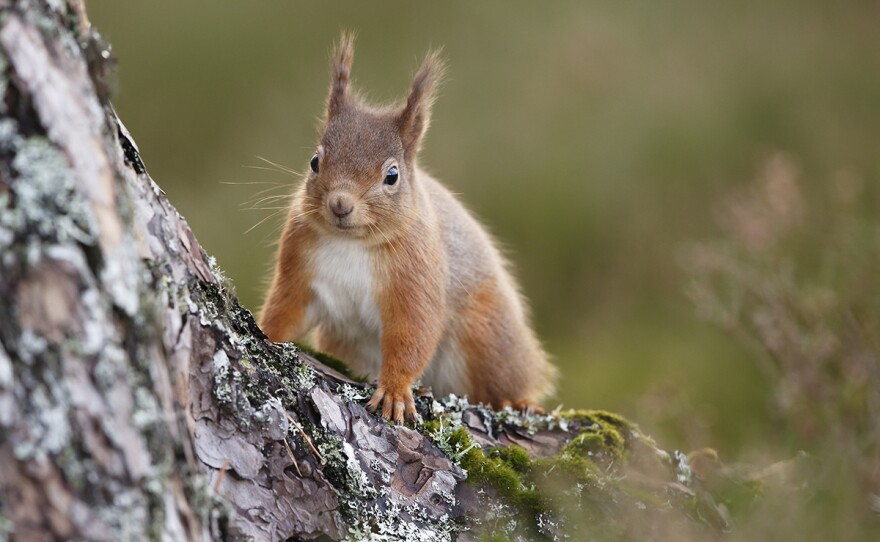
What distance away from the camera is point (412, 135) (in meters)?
3.86

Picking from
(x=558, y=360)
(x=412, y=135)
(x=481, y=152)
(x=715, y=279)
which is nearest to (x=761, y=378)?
(x=715, y=279)

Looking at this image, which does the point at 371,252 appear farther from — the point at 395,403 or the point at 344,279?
the point at 395,403

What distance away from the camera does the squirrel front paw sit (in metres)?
2.79

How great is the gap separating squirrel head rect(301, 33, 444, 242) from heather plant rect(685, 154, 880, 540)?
58.7 inches

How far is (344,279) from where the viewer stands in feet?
11.8

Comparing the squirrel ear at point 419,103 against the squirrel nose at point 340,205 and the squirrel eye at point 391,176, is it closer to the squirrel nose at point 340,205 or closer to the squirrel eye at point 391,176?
the squirrel eye at point 391,176

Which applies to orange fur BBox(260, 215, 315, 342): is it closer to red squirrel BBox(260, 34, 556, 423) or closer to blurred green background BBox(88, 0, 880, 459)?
red squirrel BBox(260, 34, 556, 423)

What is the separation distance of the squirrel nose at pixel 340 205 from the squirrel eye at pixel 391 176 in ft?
0.96

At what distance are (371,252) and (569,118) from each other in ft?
18.1

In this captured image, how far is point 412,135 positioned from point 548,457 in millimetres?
1484

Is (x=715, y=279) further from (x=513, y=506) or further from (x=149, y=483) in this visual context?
(x=149, y=483)

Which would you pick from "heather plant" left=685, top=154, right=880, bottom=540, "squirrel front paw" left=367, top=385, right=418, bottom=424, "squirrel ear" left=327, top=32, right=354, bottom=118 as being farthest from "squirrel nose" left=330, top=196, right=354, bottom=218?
"heather plant" left=685, top=154, right=880, bottom=540

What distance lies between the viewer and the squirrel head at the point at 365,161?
3.52 metres

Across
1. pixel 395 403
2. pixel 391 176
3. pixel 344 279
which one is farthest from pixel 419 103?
pixel 395 403
